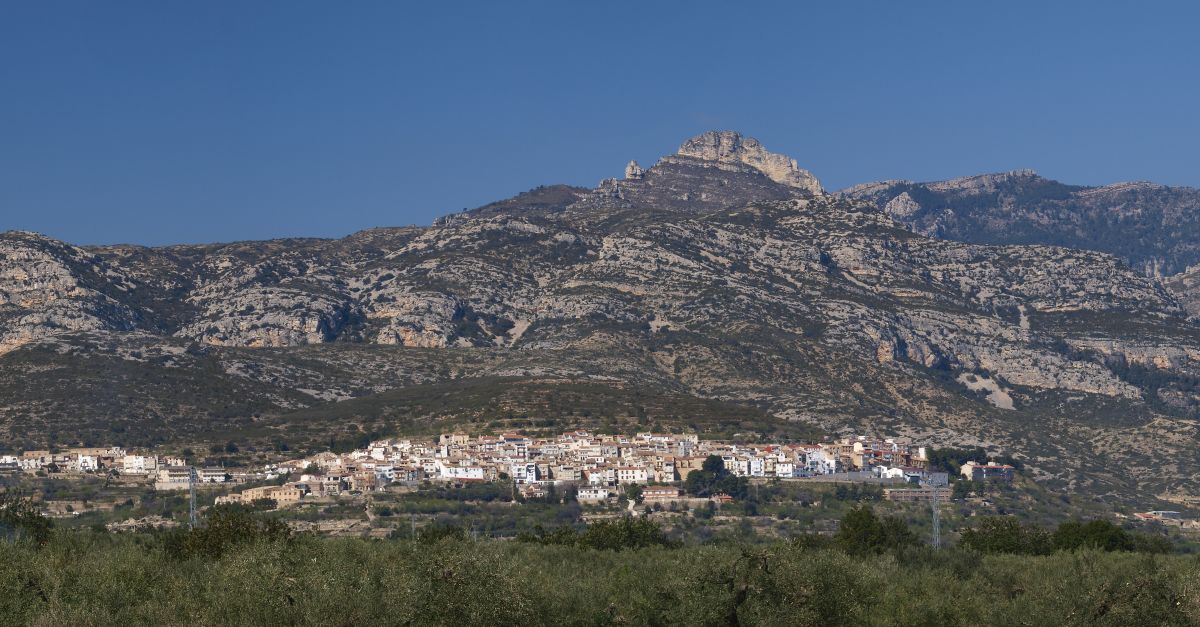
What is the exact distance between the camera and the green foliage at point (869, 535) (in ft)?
307

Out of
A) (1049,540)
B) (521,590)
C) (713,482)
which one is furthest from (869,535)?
(713,482)

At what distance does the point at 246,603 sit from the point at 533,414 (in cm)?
14037

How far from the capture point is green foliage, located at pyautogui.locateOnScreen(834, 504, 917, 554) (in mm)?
Answer: 93625

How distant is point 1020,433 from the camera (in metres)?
195

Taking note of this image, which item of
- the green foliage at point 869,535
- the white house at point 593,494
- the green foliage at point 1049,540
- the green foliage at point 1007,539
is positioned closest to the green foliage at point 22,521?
the green foliage at point 869,535

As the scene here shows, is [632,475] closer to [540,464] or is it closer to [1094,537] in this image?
[540,464]

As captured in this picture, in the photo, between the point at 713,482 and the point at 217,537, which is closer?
the point at 217,537

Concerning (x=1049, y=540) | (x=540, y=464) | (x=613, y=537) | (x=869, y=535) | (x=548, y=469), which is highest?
(x=540, y=464)

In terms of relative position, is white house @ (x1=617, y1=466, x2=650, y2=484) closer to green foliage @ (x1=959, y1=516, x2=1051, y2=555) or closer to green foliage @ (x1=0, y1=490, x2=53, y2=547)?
green foliage @ (x1=959, y1=516, x2=1051, y2=555)

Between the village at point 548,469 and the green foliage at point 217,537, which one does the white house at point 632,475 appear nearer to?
the village at point 548,469

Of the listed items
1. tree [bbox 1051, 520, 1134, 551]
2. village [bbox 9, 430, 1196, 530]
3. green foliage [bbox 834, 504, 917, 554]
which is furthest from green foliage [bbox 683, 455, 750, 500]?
tree [bbox 1051, 520, 1134, 551]

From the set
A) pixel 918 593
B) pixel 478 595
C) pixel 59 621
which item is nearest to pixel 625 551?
pixel 918 593

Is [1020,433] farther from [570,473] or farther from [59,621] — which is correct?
[59,621]

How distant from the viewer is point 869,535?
9912cm
